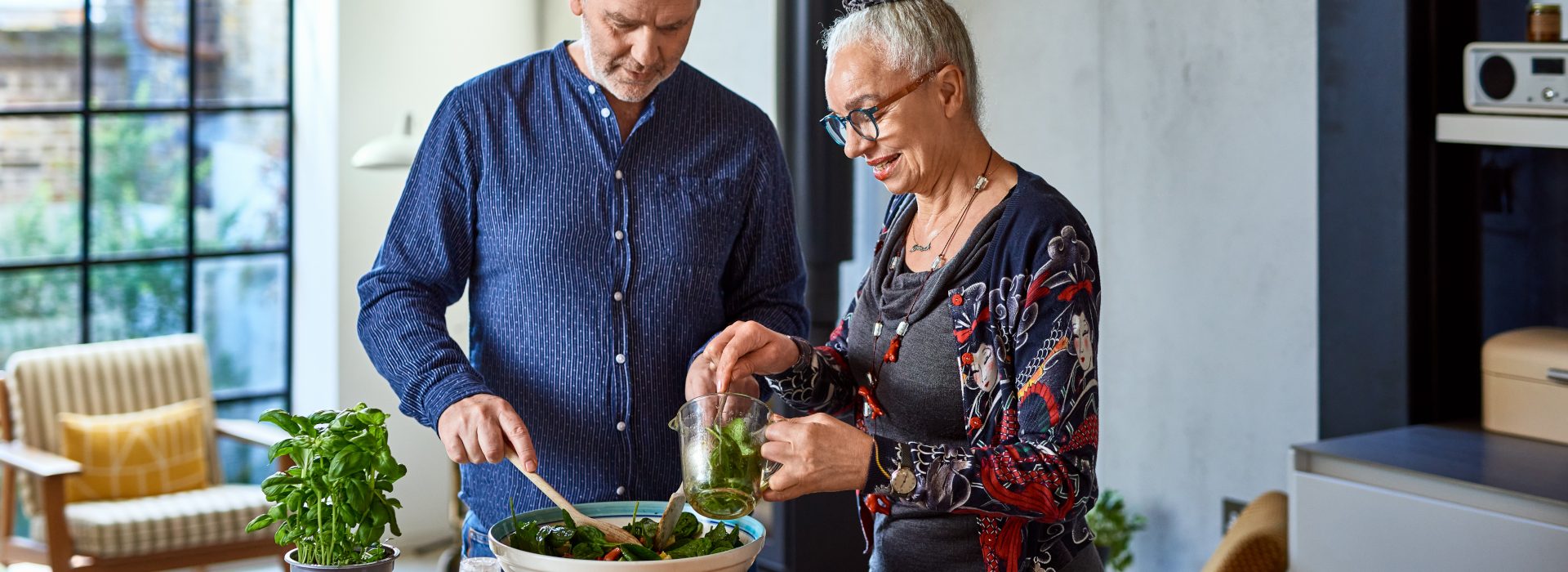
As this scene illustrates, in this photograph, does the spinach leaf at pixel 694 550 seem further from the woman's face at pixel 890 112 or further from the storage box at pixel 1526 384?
the storage box at pixel 1526 384

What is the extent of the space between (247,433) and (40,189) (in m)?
1.22

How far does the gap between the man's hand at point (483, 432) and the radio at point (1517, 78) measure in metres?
2.10

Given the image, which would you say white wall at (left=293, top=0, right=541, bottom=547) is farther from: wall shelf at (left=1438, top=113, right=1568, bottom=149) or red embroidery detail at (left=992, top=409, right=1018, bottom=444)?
red embroidery detail at (left=992, top=409, right=1018, bottom=444)

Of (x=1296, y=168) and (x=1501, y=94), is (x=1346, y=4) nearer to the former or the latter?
(x=1501, y=94)

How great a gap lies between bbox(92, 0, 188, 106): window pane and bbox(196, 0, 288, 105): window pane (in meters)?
0.07

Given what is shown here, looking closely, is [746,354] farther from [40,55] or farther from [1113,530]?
[40,55]

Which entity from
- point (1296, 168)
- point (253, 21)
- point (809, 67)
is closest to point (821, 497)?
point (809, 67)

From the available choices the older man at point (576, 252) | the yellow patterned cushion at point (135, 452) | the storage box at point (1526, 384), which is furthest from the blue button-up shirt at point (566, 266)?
the yellow patterned cushion at point (135, 452)

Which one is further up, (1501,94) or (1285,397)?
(1501,94)

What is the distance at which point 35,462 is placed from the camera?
394 centimetres

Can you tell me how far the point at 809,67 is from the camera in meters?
3.84

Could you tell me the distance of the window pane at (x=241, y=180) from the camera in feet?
17.2

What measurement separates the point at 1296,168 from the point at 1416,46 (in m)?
0.67

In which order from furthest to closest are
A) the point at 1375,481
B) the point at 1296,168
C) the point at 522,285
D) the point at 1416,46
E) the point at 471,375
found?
the point at 1296,168
the point at 1416,46
the point at 1375,481
the point at 522,285
the point at 471,375
